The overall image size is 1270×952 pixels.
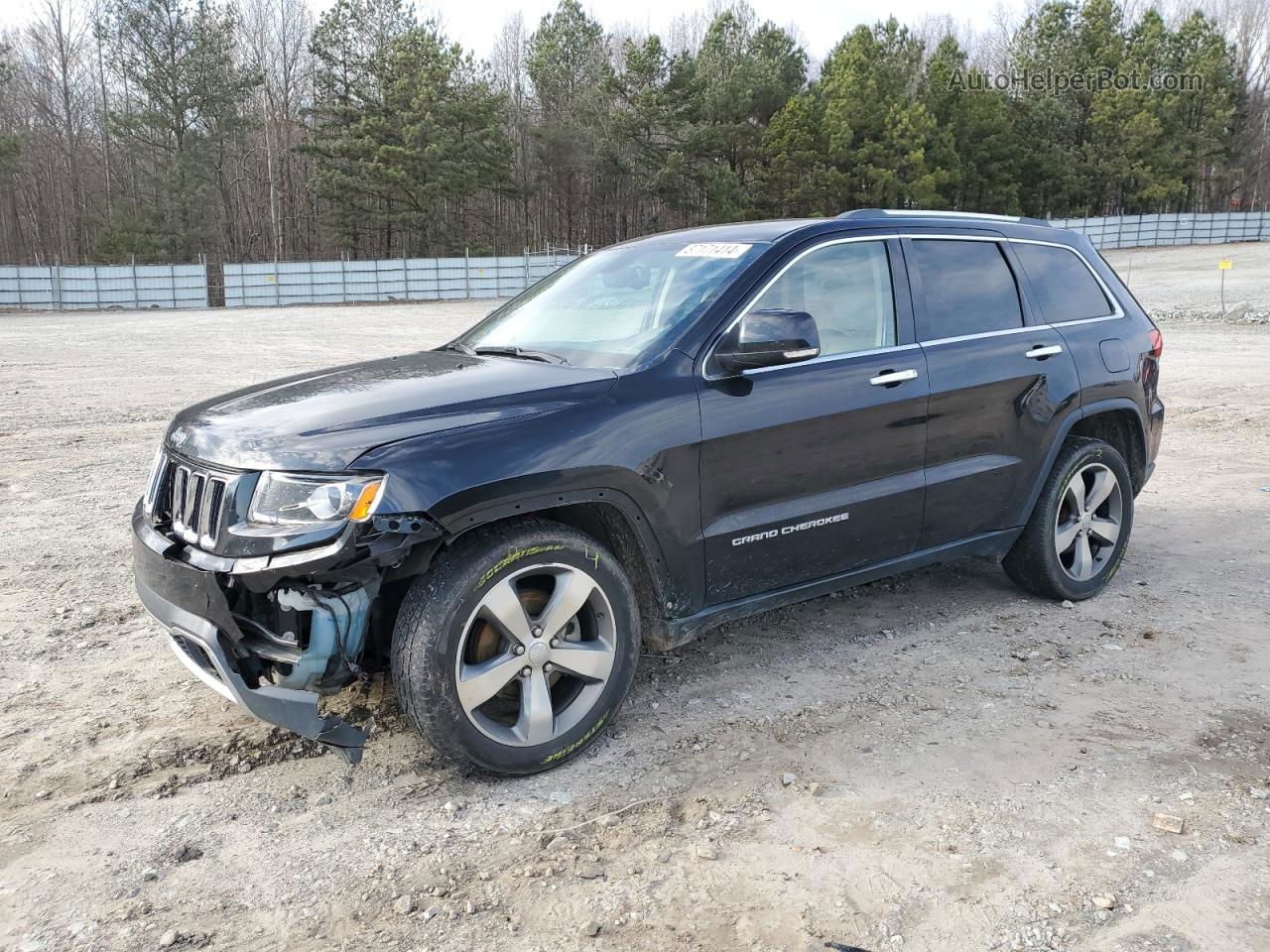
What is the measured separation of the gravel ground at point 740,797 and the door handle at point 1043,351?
1262 mm

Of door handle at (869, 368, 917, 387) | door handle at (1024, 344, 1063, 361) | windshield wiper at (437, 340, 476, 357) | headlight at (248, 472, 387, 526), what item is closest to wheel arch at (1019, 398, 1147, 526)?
door handle at (1024, 344, 1063, 361)

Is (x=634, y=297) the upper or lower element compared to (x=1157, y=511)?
upper

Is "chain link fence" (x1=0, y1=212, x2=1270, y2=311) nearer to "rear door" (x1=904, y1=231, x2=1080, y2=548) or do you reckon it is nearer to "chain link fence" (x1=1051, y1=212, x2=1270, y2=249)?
"chain link fence" (x1=1051, y1=212, x2=1270, y2=249)

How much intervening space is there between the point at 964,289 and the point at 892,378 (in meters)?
0.78

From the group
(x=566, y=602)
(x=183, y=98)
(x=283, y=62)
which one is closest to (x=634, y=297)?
(x=566, y=602)

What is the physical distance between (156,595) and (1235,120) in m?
79.6

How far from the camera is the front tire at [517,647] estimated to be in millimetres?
3092

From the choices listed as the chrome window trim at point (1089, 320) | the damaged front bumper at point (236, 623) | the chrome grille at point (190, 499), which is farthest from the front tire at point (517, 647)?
the chrome window trim at point (1089, 320)

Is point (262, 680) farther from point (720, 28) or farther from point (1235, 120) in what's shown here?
point (1235, 120)

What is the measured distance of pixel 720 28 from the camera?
6272cm

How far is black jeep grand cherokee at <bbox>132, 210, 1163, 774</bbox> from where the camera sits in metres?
3.03

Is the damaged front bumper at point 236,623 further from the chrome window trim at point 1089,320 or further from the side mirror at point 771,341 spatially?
the chrome window trim at point 1089,320

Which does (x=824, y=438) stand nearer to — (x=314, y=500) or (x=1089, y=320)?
(x=314, y=500)

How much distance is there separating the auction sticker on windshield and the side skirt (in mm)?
1339
